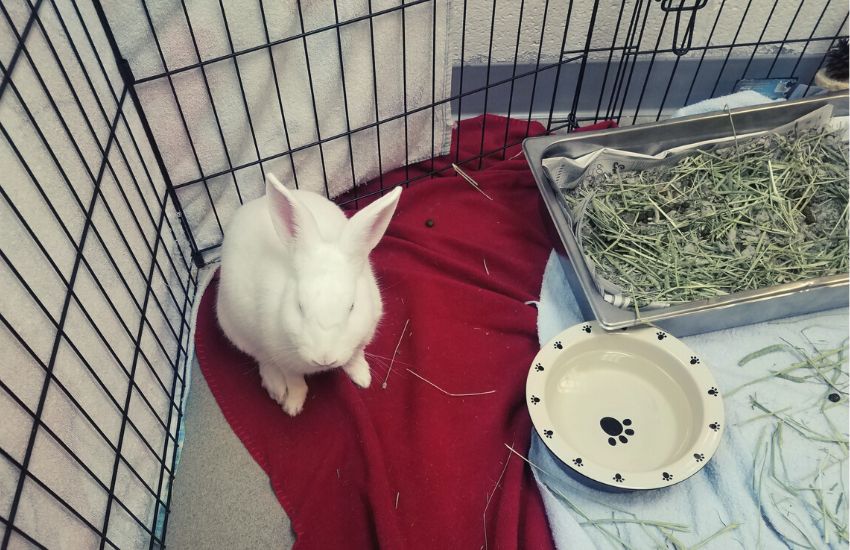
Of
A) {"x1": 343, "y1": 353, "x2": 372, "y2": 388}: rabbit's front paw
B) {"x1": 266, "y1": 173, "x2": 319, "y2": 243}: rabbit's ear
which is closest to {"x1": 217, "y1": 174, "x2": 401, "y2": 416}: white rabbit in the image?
{"x1": 266, "y1": 173, "x2": 319, "y2": 243}: rabbit's ear

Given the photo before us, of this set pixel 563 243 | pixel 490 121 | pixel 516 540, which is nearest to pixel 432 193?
pixel 490 121

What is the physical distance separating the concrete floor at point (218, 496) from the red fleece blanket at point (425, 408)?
0.03m

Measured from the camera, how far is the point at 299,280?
45.9 inches

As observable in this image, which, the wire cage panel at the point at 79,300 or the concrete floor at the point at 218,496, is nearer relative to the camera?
the wire cage panel at the point at 79,300

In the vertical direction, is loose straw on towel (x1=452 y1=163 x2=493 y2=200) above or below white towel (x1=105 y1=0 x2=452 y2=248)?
below

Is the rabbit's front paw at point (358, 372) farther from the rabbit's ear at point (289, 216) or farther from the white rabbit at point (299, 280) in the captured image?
the rabbit's ear at point (289, 216)

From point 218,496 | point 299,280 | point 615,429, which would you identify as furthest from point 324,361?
point 615,429

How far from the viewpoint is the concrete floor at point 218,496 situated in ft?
4.41

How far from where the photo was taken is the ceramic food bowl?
4.25 feet

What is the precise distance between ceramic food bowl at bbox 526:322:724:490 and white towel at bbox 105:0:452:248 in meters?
0.84

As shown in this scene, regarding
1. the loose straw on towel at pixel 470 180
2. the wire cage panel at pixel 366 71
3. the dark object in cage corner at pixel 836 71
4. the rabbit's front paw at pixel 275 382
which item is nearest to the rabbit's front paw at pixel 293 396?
the rabbit's front paw at pixel 275 382

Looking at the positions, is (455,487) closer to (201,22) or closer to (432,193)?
(432,193)

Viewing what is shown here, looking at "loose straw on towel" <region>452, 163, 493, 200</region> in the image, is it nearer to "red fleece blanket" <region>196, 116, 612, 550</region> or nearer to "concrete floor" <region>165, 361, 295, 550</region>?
"red fleece blanket" <region>196, 116, 612, 550</region>

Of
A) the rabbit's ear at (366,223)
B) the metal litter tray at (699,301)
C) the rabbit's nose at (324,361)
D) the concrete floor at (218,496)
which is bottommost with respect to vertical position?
the concrete floor at (218,496)
